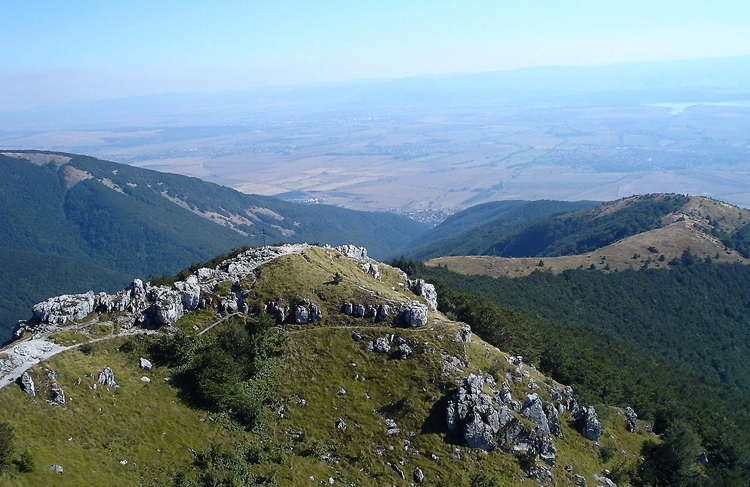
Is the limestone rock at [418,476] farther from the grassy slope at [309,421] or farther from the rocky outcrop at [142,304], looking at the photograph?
the rocky outcrop at [142,304]

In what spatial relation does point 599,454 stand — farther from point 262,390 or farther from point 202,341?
point 202,341

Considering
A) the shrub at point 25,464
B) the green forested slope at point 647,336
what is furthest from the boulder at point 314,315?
the shrub at point 25,464

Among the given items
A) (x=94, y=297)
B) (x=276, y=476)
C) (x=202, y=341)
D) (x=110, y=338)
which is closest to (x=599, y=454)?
(x=276, y=476)

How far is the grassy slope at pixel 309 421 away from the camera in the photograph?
45.2 meters

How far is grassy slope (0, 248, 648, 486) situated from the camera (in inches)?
1780

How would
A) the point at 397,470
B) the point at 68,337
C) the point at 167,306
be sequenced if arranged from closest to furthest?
the point at 397,470
the point at 68,337
the point at 167,306

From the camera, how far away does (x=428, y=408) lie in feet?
189

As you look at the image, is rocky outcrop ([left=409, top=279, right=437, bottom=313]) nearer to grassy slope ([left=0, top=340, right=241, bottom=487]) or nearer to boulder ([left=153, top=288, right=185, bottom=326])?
boulder ([left=153, top=288, right=185, bottom=326])

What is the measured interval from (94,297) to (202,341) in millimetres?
19817

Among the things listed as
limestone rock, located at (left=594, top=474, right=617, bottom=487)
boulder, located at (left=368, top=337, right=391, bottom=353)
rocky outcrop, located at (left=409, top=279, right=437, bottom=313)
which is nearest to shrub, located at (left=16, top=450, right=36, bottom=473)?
boulder, located at (left=368, top=337, right=391, bottom=353)

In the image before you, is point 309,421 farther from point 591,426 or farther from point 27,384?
point 591,426

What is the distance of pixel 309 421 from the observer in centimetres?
5612

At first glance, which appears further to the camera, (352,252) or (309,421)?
(352,252)

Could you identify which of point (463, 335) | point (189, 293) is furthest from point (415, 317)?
point (189, 293)
